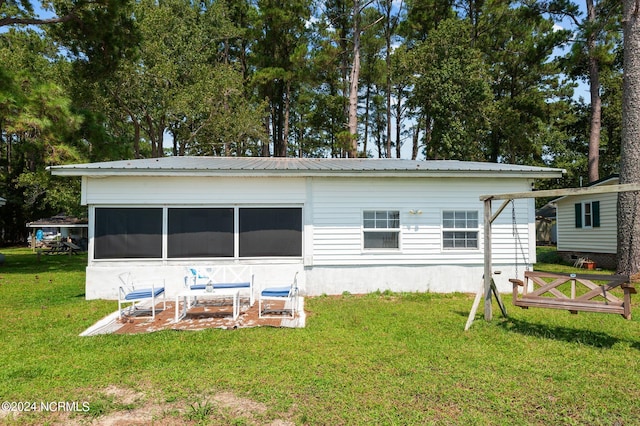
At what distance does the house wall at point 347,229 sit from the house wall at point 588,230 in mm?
8448

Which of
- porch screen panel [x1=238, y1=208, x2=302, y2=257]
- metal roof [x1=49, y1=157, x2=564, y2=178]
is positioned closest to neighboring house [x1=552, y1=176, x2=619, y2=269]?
metal roof [x1=49, y1=157, x2=564, y2=178]

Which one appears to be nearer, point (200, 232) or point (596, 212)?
point (200, 232)

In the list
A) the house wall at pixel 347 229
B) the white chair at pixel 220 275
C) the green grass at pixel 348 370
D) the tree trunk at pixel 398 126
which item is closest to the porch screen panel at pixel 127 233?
the house wall at pixel 347 229

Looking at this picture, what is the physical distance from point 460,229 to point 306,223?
3805 millimetres

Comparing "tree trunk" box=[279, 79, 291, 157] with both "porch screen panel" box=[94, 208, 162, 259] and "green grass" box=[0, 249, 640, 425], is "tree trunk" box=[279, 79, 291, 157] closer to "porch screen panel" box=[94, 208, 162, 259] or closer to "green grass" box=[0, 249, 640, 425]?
"porch screen panel" box=[94, 208, 162, 259]

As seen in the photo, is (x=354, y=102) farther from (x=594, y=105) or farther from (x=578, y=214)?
(x=578, y=214)

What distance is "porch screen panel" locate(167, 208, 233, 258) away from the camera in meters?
9.29

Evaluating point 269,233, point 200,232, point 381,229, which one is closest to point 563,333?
point 381,229

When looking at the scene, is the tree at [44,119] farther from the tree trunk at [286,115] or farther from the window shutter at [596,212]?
the window shutter at [596,212]

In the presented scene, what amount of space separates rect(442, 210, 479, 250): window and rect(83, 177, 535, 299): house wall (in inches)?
5.2

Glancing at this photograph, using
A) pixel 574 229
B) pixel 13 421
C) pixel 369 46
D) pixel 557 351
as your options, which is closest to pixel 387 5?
pixel 369 46

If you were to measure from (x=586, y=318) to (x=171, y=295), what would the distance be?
8.43m

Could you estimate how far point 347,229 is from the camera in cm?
965

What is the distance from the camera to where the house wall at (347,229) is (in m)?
9.16
